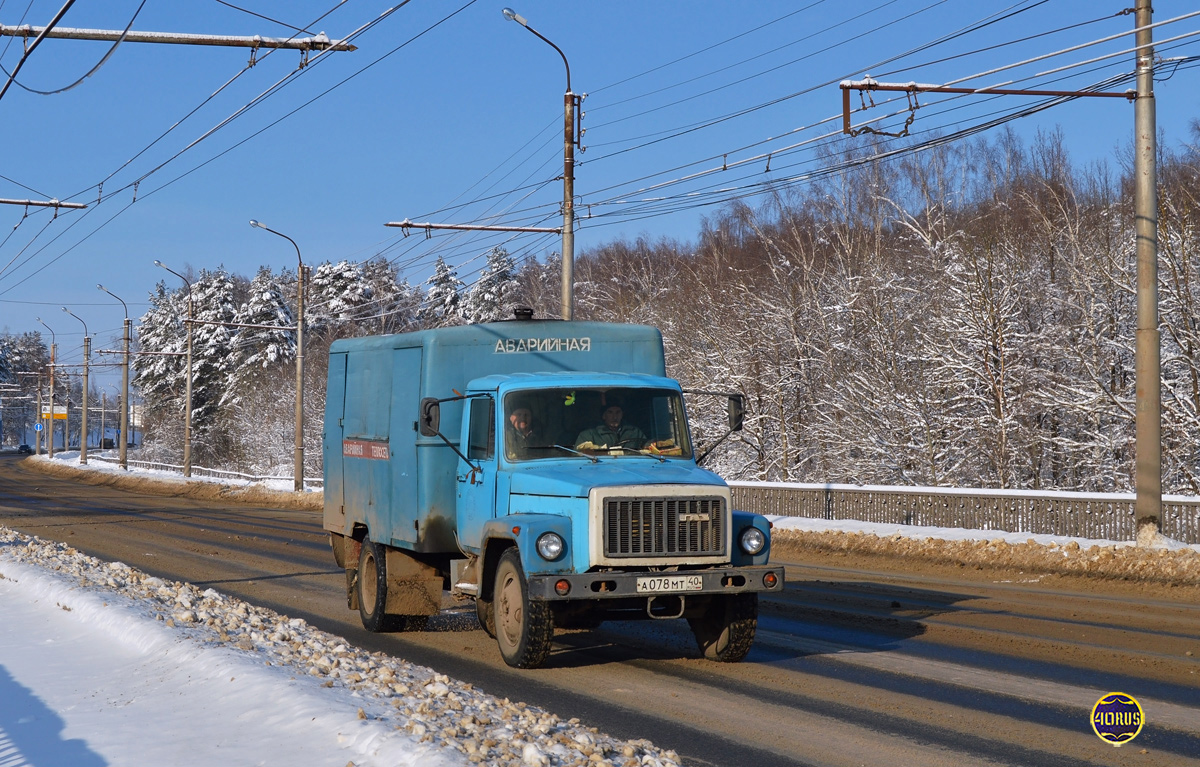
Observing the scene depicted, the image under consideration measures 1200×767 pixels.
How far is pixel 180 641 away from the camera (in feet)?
31.7

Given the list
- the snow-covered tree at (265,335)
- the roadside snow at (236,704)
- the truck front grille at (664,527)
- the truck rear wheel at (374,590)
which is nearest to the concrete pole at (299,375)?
the truck rear wheel at (374,590)

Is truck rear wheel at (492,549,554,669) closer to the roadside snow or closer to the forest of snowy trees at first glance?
the roadside snow

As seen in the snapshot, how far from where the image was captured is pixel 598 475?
9953 millimetres

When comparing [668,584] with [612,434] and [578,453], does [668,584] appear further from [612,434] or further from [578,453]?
[612,434]

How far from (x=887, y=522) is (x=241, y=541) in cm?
1401

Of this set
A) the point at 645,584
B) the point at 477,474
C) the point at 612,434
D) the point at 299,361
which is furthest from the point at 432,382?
the point at 299,361

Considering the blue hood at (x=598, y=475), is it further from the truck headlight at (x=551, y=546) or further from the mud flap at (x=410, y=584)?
the mud flap at (x=410, y=584)

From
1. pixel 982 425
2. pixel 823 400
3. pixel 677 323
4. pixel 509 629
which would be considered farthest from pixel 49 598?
pixel 677 323

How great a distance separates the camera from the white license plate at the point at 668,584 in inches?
375

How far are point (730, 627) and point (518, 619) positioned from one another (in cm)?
186

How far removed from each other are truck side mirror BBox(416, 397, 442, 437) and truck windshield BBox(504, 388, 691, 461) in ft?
2.13

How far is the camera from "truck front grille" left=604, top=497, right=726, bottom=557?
31.2 feet

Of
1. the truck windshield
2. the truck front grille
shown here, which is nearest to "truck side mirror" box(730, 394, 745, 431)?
the truck windshield

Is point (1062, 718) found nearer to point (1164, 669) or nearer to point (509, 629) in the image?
point (1164, 669)
